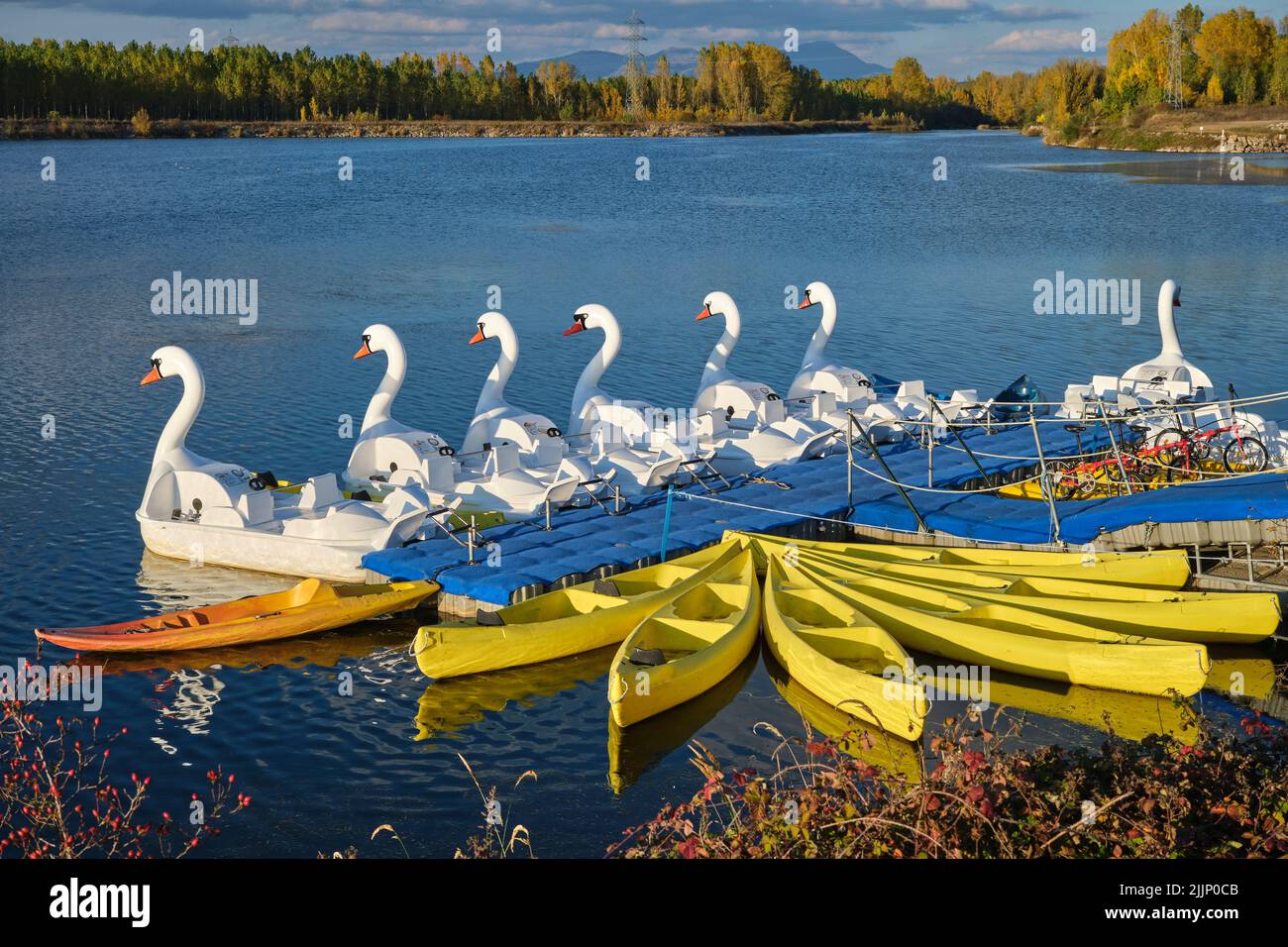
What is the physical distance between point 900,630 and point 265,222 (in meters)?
52.9

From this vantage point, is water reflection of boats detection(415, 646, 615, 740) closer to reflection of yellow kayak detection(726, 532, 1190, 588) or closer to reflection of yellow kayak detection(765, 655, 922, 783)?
reflection of yellow kayak detection(765, 655, 922, 783)

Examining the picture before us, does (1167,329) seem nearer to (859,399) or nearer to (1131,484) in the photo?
(859,399)

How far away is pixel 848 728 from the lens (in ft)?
47.0

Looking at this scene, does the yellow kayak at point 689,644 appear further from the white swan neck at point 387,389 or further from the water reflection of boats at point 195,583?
the white swan neck at point 387,389

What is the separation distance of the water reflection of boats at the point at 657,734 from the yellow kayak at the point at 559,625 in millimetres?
1452

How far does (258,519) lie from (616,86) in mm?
134233

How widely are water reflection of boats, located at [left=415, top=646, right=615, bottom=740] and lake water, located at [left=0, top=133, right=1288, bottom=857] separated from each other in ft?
0.16

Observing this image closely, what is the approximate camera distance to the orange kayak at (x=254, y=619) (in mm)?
16781

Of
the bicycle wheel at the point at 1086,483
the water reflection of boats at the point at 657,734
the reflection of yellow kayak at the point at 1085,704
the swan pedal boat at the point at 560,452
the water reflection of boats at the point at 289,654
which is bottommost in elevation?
the water reflection of boats at the point at 657,734

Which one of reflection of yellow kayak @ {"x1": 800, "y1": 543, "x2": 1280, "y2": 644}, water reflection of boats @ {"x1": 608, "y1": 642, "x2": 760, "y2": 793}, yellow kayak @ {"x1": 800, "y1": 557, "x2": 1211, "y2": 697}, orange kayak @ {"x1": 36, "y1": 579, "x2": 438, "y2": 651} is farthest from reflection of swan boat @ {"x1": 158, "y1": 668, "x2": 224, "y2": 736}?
reflection of yellow kayak @ {"x1": 800, "y1": 543, "x2": 1280, "y2": 644}

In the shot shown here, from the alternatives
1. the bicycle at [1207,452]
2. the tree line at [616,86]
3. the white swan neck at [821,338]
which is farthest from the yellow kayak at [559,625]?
the tree line at [616,86]

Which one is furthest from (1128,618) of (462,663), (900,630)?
(462,663)

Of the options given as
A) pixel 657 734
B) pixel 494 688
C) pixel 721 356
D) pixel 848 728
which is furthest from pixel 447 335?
pixel 848 728
